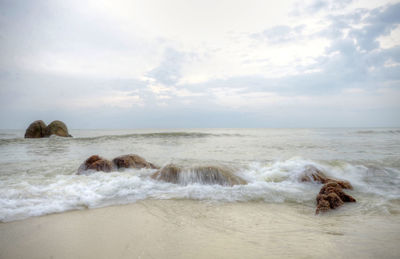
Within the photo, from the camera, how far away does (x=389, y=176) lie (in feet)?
16.7

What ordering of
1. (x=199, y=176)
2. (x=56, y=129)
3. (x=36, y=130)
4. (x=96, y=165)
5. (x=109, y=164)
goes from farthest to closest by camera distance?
(x=56, y=129) → (x=36, y=130) → (x=109, y=164) → (x=96, y=165) → (x=199, y=176)

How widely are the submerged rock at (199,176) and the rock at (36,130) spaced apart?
81.9 ft

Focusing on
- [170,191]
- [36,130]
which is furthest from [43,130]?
[170,191]

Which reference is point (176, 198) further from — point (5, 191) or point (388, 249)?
point (5, 191)

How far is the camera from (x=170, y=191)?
3.79 meters

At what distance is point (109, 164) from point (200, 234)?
14.5ft

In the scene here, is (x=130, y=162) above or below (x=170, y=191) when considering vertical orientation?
above

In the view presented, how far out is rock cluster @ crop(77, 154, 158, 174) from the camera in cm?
543

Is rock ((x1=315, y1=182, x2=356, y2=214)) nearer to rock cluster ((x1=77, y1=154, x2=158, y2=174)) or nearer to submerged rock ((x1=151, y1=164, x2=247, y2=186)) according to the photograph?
submerged rock ((x1=151, y1=164, x2=247, y2=186))

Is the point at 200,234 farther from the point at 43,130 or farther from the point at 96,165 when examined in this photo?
the point at 43,130

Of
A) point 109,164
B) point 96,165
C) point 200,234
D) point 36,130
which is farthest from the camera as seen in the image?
point 36,130

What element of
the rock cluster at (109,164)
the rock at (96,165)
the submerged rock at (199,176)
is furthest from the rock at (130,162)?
the submerged rock at (199,176)

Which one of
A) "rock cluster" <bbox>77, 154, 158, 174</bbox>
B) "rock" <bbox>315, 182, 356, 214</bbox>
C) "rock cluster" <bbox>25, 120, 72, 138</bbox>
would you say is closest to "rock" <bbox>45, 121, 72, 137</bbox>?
"rock cluster" <bbox>25, 120, 72, 138</bbox>

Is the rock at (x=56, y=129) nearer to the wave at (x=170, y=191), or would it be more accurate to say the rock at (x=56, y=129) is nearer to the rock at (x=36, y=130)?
the rock at (x=36, y=130)
